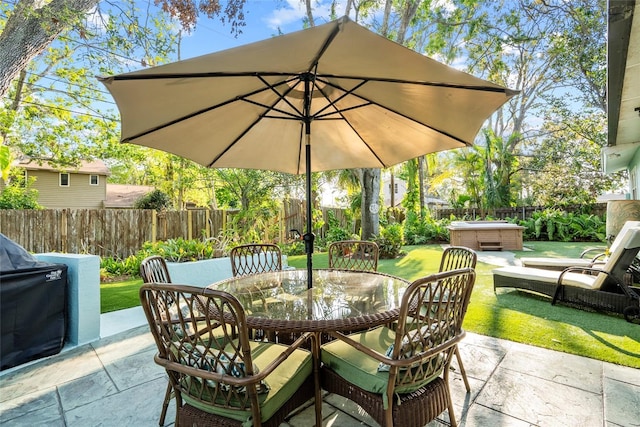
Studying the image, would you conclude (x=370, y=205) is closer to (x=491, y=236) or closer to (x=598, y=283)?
(x=491, y=236)

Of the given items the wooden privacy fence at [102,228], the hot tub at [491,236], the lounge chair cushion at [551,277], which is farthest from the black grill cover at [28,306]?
the hot tub at [491,236]

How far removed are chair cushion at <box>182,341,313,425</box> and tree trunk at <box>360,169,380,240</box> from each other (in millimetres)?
7148

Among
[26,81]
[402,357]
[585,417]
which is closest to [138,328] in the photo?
[402,357]

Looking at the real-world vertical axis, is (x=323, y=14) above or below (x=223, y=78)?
above

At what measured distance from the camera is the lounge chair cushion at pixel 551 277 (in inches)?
150

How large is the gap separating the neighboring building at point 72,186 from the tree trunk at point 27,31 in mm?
11252

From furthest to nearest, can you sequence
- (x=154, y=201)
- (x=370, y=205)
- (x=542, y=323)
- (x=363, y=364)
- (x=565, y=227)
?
1. (x=154, y=201)
2. (x=565, y=227)
3. (x=370, y=205)
4. (x=542, y=323)
5. (x=363, y=364)

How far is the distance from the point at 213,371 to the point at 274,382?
333 mm

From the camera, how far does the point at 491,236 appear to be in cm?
920

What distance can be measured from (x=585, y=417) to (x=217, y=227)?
9.11 meters

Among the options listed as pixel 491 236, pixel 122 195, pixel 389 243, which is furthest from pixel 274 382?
pixel 122 195

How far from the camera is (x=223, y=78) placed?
2045mm

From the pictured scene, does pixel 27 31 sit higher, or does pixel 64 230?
pixel 27 31

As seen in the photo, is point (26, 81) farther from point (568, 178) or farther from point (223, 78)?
point (568, 178)
